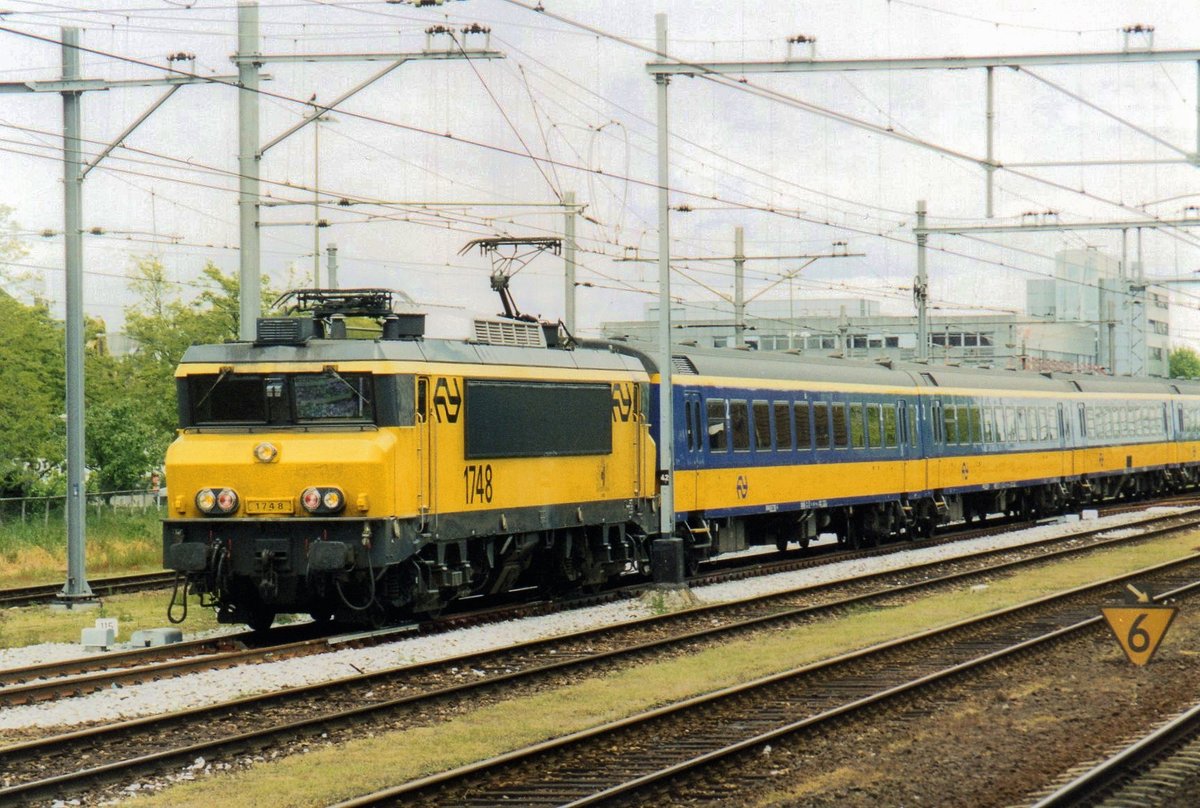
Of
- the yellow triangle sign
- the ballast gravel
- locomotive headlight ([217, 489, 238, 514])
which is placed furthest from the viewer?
locomotive headlight ([217, 489, 238, 514])

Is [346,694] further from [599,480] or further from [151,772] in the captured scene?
[599,480]

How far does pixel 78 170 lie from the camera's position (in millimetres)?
21672

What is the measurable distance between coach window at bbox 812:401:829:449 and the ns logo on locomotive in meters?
0.05

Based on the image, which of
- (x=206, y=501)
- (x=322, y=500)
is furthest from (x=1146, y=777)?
(x=206, y=501)

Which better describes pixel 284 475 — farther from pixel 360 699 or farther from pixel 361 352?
pixel 360 699

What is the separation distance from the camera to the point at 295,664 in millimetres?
16125

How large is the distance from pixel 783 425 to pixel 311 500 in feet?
39.3

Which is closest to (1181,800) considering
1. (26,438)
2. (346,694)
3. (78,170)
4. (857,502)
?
(346,694)

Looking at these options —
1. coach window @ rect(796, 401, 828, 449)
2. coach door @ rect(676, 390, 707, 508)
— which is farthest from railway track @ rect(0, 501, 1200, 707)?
coach window @ rect(796, 401, 828, 449)

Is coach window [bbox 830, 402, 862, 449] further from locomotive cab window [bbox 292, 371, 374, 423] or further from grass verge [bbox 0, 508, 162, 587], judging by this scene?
locomotive cab window [bbox 292, 371, 374, 423]

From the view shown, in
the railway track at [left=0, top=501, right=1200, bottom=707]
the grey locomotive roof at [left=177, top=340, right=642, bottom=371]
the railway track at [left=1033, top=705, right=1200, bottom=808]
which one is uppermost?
the grey locomotive roof at [left=177, top=340, right=642, bottom=371]

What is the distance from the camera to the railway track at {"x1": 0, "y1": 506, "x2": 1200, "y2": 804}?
11375 mm

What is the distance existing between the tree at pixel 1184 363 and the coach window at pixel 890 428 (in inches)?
5575

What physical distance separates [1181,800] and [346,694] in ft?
23.5
